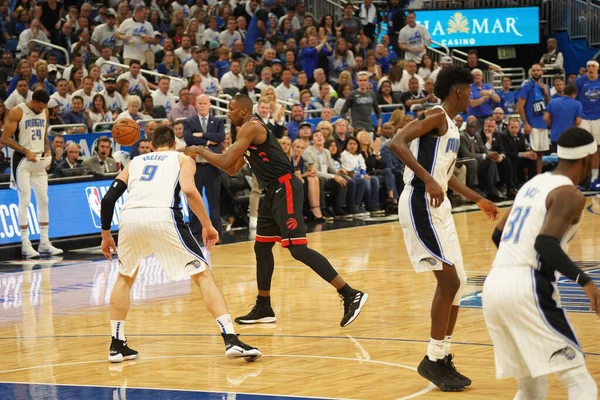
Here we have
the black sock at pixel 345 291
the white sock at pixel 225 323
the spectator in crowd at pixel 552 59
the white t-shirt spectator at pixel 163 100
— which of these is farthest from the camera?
the spectator in crowd at pixel 552 59

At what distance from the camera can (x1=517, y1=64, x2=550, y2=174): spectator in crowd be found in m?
20.3

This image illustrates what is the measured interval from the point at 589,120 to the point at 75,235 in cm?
1038

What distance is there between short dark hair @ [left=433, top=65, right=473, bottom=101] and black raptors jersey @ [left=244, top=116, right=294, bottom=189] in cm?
239

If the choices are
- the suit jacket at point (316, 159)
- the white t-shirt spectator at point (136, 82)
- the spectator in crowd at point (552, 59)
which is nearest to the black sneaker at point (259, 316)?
the suit jacket at point (316, 159)

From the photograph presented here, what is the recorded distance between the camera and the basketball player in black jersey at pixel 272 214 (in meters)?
9.17

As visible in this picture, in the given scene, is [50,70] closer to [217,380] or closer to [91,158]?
[91,158]

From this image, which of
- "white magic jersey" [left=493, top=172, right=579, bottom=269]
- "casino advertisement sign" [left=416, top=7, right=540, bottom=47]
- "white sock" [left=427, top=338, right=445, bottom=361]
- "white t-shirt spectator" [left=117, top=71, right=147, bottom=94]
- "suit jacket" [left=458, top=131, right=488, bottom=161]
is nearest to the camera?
"white magic jersey" [left=493, top=172, right=579, bottom=269]

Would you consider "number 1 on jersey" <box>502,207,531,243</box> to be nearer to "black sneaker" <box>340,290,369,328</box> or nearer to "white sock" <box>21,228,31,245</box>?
"black sneaker" <box>340,290,369,328</box>

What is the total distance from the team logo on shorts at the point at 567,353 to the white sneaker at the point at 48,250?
10.8 metres

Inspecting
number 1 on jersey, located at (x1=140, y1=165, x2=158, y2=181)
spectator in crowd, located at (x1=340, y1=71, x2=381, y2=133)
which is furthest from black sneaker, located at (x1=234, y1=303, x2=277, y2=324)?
spectator in crowd, located at (x1=340, y1=71, x2=381, y2=133)

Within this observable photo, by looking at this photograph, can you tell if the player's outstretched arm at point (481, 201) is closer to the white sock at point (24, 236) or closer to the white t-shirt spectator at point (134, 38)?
the white sock at point (24, 236)

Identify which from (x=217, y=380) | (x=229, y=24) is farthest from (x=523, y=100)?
(x=217, y=380)

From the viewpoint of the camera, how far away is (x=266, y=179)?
9523 millimetres

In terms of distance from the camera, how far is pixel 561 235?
504 centimetres
